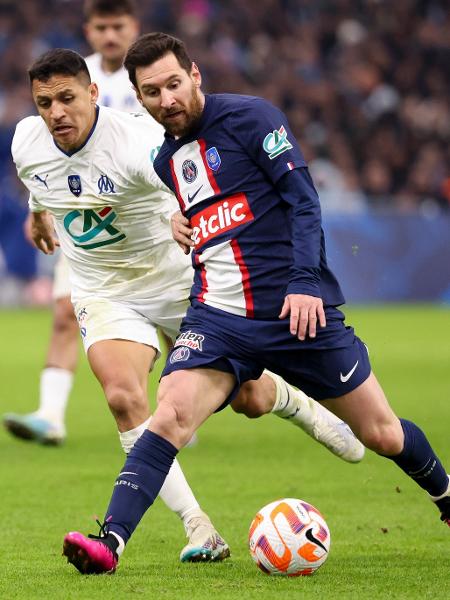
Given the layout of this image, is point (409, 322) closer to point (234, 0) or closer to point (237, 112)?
point (234, 0)

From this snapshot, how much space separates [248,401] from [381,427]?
1.18 metres

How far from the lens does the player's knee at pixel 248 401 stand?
6.11 meters

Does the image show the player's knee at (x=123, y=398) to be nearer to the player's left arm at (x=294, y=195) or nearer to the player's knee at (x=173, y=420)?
the player's knee at (x=173, y=420)

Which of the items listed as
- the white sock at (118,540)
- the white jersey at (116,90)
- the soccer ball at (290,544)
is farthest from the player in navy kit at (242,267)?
the white jersey at (116,90)

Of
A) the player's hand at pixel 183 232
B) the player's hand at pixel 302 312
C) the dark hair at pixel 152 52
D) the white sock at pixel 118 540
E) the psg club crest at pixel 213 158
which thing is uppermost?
the dark hair at pixel 152 52

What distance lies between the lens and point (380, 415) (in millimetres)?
5059

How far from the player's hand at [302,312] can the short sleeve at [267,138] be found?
485 mm

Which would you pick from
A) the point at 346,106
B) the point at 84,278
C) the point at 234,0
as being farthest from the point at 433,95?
the point at 84,278

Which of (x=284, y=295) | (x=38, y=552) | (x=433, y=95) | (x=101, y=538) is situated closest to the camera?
(x=101, y=538)

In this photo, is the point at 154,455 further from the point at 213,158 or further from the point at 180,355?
the point at 213,158

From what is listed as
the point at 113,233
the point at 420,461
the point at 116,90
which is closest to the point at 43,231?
the point at 113,233

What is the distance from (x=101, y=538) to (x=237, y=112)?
171cm

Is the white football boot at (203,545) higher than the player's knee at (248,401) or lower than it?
lower

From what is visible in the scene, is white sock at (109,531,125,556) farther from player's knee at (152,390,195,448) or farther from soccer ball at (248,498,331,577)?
soccer ball at (248,498,331,577)
